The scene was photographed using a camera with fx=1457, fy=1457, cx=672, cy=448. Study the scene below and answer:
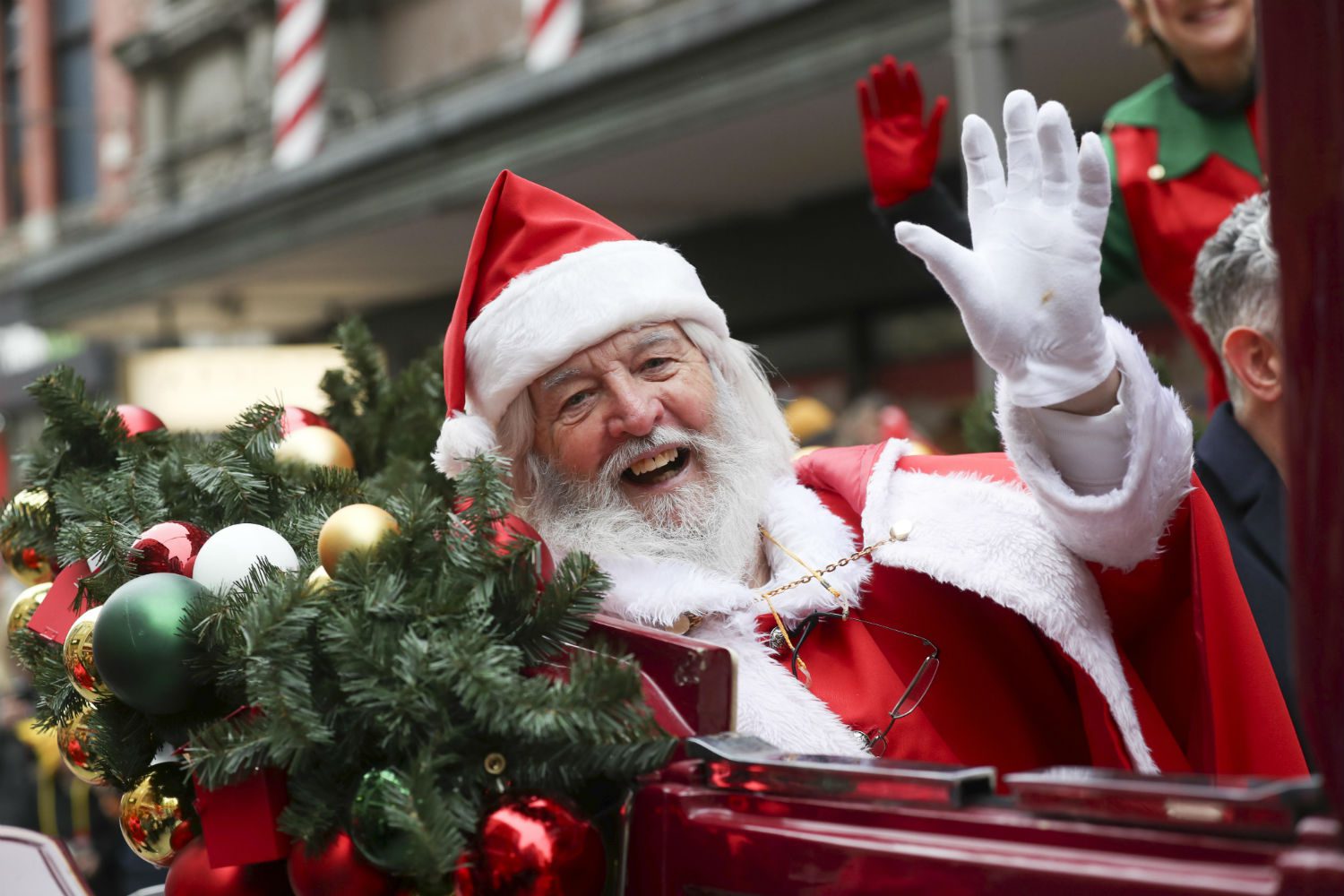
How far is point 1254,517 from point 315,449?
1.30m

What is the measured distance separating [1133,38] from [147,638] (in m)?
2.19

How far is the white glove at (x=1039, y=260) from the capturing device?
157 cm

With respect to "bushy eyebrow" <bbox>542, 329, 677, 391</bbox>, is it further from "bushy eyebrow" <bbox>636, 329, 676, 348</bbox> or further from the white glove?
the white glove

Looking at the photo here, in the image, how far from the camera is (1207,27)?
8.48ft

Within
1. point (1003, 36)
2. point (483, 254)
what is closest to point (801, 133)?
point (1003, 36)

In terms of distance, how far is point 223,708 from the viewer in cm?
155

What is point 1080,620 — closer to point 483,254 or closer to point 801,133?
point 483,254

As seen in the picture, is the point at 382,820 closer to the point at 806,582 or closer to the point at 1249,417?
the point at 806,582

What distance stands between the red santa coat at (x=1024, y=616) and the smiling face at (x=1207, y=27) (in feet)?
3.43

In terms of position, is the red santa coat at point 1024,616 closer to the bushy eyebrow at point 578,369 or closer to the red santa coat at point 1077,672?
the red santa coat at point 1077,672

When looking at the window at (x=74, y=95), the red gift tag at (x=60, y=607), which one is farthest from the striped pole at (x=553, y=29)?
the window at (x=74, y=95)

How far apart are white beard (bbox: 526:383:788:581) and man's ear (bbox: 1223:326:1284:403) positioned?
0.68m

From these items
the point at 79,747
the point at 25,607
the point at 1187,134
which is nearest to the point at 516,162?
the point at 1187,134

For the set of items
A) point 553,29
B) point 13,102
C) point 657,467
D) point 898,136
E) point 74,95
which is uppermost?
point 13,102
